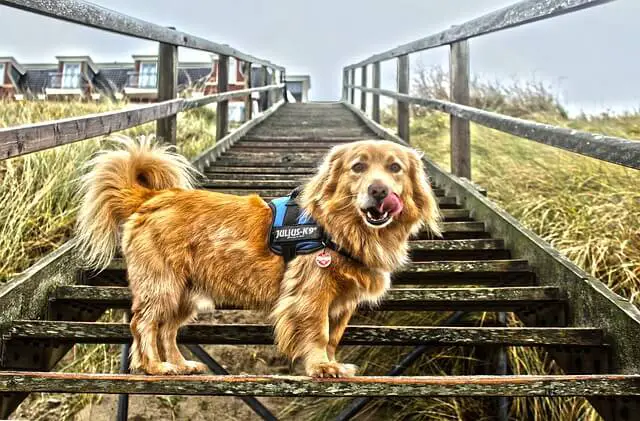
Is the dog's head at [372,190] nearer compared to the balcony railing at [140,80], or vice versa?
the dog's head at [372,190]

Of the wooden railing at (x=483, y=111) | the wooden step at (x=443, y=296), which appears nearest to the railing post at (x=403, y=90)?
the wooden railing at (x=483, y=111)

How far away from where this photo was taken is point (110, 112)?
10.3 ft

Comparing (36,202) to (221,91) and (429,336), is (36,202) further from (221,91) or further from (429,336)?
(429,336)

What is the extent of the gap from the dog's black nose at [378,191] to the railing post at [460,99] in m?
2.69

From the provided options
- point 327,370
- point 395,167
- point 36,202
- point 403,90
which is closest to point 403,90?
point 403,90

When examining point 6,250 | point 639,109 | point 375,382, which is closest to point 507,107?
point 639,109

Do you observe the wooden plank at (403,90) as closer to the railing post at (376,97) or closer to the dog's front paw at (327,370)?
the railing post at (376,97)

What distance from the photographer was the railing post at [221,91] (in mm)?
6684

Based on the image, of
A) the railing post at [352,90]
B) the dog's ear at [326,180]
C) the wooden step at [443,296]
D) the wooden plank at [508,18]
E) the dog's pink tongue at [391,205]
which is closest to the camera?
the dog's pink tongue at [391,205]

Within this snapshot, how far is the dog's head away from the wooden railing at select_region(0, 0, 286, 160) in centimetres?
107

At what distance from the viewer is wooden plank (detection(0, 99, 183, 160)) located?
2.09 m

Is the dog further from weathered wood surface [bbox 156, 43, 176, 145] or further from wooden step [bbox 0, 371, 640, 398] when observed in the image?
weathered wood surface [bbox 156, 43, 176, 145]

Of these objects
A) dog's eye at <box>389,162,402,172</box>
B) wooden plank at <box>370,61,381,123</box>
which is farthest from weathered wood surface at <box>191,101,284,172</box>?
dog's eye at <box>389,162,402,172</box>

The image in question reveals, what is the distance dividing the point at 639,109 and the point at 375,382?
668 cm
